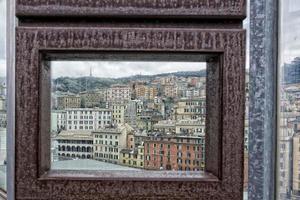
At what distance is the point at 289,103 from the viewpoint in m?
0.47

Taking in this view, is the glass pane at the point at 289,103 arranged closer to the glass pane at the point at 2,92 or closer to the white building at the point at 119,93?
→ the white building at the point at 119,93

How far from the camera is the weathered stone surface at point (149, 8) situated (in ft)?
1.22

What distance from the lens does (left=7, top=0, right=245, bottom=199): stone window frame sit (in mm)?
373

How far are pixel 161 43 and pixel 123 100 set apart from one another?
0.09m

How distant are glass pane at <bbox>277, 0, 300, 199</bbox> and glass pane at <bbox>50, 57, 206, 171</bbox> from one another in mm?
110

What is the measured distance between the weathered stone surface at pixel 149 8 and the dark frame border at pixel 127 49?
0.02 m

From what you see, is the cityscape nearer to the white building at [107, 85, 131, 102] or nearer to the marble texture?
the marble texture

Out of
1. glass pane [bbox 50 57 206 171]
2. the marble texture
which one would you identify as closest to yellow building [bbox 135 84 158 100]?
glass pane [bbox 50 57 206 171]

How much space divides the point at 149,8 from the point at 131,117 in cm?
13

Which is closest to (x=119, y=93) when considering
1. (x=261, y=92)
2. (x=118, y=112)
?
(x=118, y=112)

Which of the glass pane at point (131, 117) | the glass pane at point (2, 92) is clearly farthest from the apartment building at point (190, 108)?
the glass pane at point (2, 92)

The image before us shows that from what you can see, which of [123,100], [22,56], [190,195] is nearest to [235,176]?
[190,195]

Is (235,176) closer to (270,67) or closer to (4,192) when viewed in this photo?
(270,67)

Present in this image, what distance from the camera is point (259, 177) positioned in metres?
0.42
